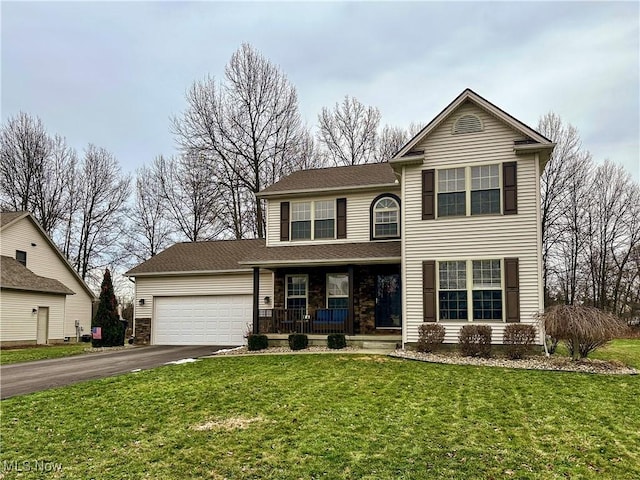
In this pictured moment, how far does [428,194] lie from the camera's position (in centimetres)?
1400

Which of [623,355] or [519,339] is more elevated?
[519,339]

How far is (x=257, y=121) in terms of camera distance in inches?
1095

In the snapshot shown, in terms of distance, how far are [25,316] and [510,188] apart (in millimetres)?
20456

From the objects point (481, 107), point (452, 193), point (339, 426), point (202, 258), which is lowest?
point (339, 426)

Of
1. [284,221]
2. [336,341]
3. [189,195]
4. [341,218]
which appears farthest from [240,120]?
[336,341]

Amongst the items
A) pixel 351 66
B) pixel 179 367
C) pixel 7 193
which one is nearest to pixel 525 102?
pixel 351 66

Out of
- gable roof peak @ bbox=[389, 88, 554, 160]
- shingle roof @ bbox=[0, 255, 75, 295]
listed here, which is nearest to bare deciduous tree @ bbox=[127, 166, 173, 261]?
shingle roof @ bbox=[0, 255, 75, 295]

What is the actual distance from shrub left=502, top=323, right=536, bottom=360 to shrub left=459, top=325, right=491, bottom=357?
0.45 m

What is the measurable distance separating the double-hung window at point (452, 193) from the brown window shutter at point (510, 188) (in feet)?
3.36

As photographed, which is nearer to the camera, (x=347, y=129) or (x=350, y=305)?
(x=350, y=305)

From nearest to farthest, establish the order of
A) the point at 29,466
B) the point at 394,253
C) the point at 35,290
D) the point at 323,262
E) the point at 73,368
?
the point at 29,466, the point at 73,368, the point at 394,253, the point at 323,262, the point at 35,290

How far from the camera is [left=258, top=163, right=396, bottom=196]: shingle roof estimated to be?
17.0m

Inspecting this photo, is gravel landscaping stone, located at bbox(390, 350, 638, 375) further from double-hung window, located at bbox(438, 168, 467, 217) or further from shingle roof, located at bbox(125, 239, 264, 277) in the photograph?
shingle roof, located at bbox(125, 239, 264, 277)

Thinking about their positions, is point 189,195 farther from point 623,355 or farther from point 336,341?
point 623,355
